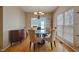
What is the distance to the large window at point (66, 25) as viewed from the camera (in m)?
3.19

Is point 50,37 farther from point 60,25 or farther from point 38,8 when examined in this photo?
point 38,8

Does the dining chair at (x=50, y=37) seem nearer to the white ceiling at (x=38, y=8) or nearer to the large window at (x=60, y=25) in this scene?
the large window at (x=60, y=25)

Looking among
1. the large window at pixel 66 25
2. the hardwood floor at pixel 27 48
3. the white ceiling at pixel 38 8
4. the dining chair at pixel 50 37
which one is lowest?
the hardwood floor at pixel 27 48

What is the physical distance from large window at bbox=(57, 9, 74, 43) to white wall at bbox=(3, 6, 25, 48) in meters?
0.98

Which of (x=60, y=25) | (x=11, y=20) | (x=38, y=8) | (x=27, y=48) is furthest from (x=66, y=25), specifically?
(x=11, y=20)

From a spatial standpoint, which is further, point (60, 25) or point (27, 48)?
point (60, 25)

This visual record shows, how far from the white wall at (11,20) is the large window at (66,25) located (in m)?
0.98

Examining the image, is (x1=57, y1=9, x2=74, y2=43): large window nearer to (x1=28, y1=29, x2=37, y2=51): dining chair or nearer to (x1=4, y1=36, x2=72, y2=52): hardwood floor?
(x1=4, y1=36, x2=72, y2=52): hardwood floor

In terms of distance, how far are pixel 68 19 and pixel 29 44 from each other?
48.3 inches

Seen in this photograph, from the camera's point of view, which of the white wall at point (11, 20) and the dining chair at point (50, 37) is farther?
the dining chair at point (50, 37)

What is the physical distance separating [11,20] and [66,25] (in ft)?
4.80

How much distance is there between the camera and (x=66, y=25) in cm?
332

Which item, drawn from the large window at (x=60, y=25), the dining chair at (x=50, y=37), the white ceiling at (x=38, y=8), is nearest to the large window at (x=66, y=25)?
the large window at (x=60, y=25)
